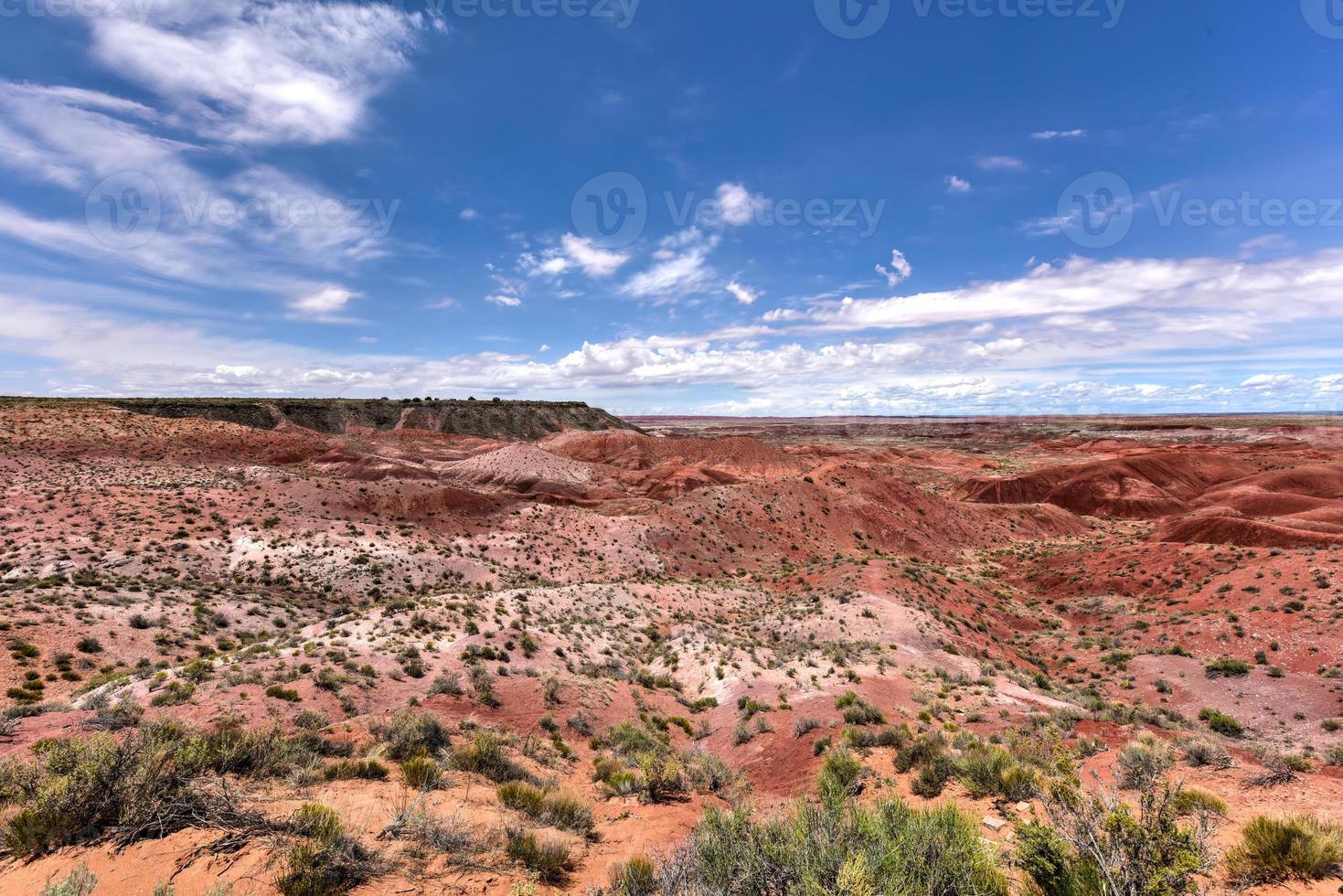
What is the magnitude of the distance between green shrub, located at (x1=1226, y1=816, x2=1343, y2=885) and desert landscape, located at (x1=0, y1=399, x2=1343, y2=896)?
0.11ft

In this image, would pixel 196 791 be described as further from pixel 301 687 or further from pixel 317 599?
pixel 317 599

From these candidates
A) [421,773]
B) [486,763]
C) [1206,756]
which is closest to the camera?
[421,773]

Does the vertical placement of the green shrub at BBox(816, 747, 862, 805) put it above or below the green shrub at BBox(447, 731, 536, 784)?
below

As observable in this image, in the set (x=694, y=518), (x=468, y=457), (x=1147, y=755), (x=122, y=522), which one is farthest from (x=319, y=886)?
(x=468, y=457)

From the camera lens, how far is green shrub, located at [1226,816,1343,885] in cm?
497

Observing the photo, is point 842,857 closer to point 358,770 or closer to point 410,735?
point 358,770

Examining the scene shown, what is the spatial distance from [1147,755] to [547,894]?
9188 mm

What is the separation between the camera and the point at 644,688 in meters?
17.8

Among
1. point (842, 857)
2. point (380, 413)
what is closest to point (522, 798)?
point (842, 857)

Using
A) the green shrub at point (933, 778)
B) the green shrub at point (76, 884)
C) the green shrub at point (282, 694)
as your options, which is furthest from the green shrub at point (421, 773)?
the green shrub at point (933, 778)

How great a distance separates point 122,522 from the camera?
28500 millimetres

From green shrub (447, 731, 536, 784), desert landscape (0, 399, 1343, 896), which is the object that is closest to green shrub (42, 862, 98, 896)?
desert landscape (0, 399, 1343, 896)

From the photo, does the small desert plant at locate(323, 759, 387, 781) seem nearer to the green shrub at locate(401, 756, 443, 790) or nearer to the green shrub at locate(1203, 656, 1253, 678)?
the green shrub at locate(401, 756, 443, 790)

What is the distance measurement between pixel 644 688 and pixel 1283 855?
15042 millimetres
